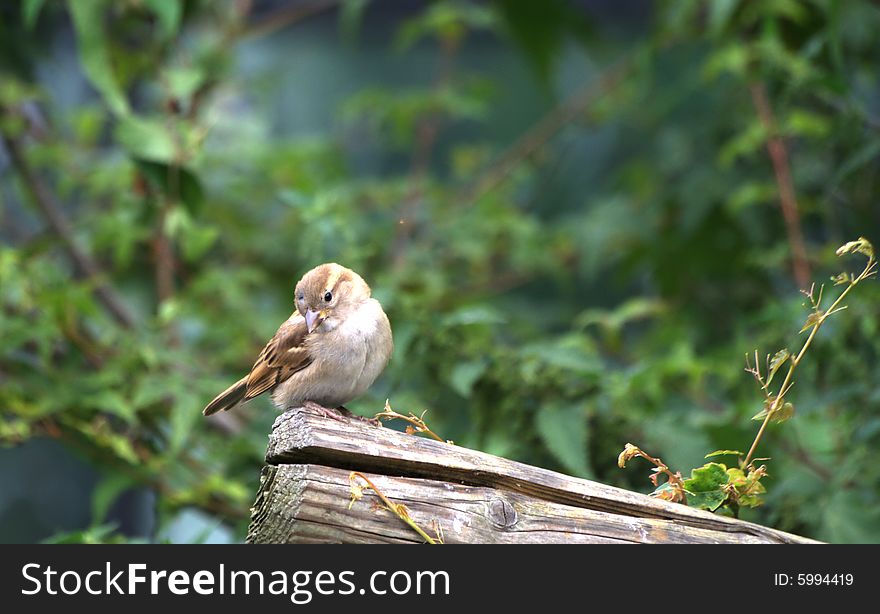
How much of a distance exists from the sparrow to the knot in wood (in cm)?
70

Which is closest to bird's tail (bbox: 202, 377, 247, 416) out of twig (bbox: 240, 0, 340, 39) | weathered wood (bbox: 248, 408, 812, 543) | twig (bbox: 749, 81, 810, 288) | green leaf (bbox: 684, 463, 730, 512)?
weathered wood (bbox: 248, 408, 812, 543)

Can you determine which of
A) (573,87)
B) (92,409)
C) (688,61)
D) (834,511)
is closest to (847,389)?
(834,511)

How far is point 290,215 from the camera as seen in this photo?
5.50 m

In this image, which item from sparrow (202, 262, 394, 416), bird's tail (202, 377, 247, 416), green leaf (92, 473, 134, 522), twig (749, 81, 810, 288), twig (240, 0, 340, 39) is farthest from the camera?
twig (240, 0, 340, 39)

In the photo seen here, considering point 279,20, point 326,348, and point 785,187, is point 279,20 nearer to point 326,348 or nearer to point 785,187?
point 785,187

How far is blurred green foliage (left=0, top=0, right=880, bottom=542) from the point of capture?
3342 millimetres

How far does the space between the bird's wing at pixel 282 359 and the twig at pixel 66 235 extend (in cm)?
162

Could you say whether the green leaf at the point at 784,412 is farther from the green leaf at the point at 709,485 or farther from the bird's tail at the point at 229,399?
the bird's tail at the point at 229,399

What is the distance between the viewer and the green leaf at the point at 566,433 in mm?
3012

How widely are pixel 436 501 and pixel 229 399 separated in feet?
3.69

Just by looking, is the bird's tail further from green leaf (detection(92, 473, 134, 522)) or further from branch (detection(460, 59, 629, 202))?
branch (detection(460, 59, 629, 202))

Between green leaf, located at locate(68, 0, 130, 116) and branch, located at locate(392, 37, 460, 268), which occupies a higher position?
branch, located at locate(392, 37, 460, 268)

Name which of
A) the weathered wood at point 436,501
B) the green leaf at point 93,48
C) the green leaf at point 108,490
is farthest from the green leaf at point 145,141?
the weathered wood at point 436,501

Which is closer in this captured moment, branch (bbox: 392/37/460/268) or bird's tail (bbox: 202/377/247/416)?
bird's tail (bbox: 202/377/247/416)
